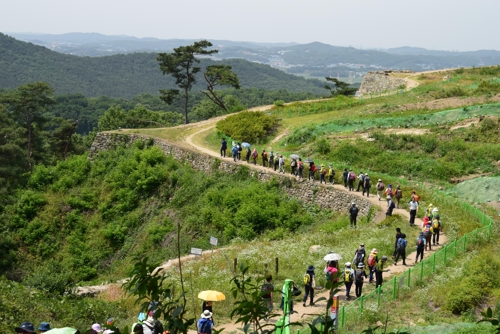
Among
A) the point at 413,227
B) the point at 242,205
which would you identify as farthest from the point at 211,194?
the point at 413,227

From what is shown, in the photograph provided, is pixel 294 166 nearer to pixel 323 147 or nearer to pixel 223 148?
pixel 323 147

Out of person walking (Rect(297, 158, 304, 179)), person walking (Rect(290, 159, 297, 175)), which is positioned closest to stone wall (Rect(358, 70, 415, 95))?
person walking (Rect(290, 159, 297, 175))

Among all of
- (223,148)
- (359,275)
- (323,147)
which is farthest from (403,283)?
(223,148)

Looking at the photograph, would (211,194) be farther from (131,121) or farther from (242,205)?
(131,121)

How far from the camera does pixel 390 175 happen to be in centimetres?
3003

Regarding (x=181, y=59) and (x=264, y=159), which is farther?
(x=181, y=59)

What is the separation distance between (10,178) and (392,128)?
26.9 meters

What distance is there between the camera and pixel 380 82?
60125 millimetres

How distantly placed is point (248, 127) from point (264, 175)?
9285mm

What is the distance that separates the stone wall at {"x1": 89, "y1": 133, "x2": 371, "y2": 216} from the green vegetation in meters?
4.20

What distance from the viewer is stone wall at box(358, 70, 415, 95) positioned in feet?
185

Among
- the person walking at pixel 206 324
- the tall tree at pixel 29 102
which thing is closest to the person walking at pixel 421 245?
the person walking at pixel 206 324

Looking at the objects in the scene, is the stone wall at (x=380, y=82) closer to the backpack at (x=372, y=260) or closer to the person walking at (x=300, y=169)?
the person walking at (x=300, y=169)

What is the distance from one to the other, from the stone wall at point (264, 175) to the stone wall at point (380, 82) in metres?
27.3
